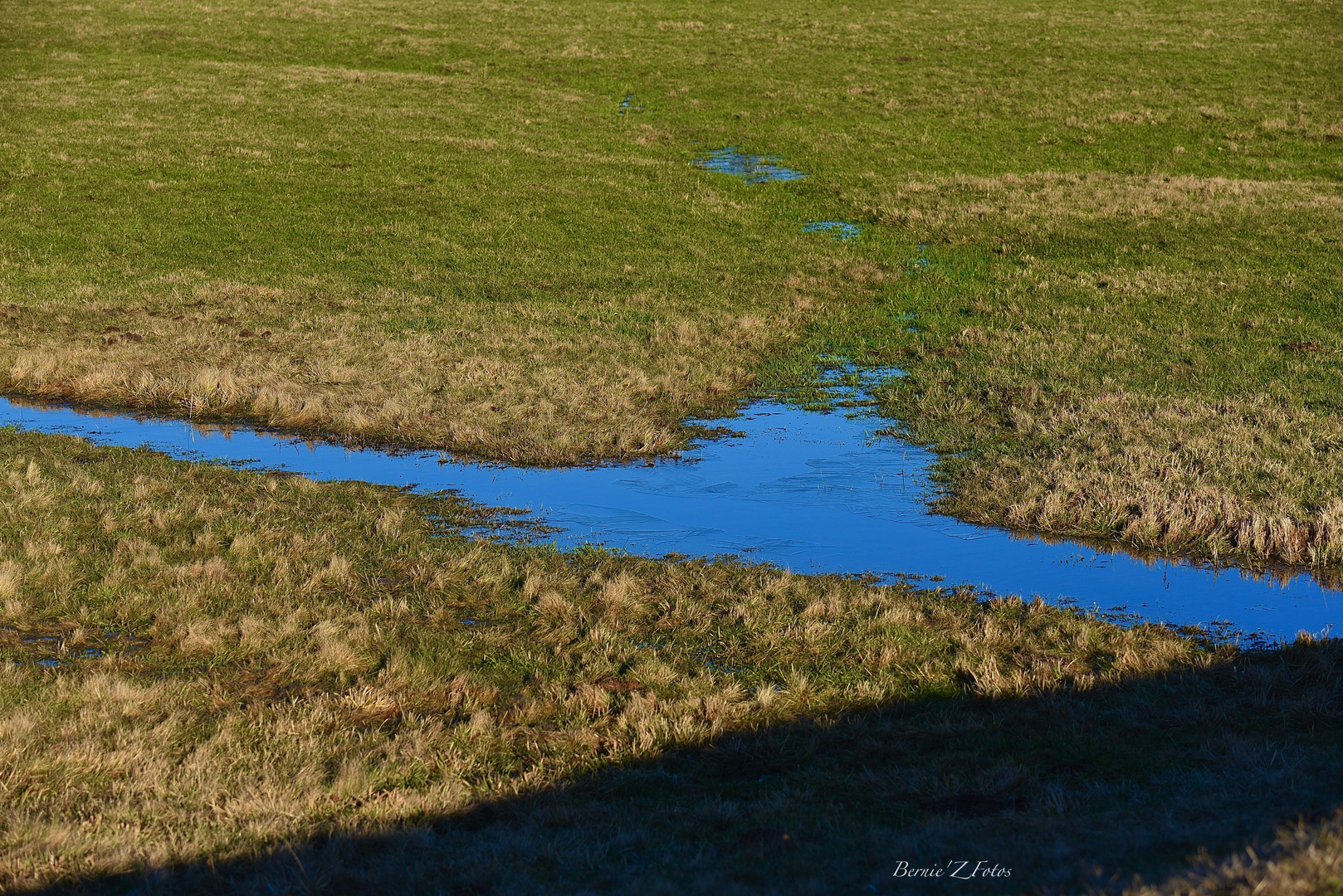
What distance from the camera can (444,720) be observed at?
8.82 metres

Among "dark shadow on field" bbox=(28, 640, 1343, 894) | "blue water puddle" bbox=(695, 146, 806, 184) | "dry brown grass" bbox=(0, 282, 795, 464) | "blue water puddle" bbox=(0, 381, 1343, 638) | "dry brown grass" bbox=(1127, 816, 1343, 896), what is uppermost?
"dry brown grass" bbox=(1127, 816, 1343, 896)

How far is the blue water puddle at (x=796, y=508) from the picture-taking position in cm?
1182

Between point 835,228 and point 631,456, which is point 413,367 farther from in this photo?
point 835,228

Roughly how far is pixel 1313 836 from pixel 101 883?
240 inches

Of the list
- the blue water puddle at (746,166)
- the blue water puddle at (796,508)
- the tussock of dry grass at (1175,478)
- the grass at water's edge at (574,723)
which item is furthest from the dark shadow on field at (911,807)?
the blue water puddle at (746,166)

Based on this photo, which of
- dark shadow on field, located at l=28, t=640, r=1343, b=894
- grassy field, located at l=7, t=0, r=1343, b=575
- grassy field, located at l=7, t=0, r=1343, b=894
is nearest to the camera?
dark shadow on field, located at l=28, t=640, r=1343, b=894

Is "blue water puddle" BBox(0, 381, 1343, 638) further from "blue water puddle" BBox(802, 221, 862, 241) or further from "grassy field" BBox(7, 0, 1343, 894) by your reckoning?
"blue water puddle" BBox(802, 221, 862, 241)

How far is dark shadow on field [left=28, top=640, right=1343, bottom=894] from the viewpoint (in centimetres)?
610

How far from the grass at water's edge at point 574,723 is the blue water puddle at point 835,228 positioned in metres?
21.2

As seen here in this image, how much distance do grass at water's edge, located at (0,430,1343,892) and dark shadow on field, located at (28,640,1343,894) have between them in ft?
0.08

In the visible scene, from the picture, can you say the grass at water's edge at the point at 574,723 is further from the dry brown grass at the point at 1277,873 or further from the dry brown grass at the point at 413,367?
the dry brown grass at the point at 413,367

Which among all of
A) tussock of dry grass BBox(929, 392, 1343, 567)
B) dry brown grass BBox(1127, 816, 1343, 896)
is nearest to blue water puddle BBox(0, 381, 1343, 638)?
tussock of dry grass BBox(929, 392, 1343, 567)
